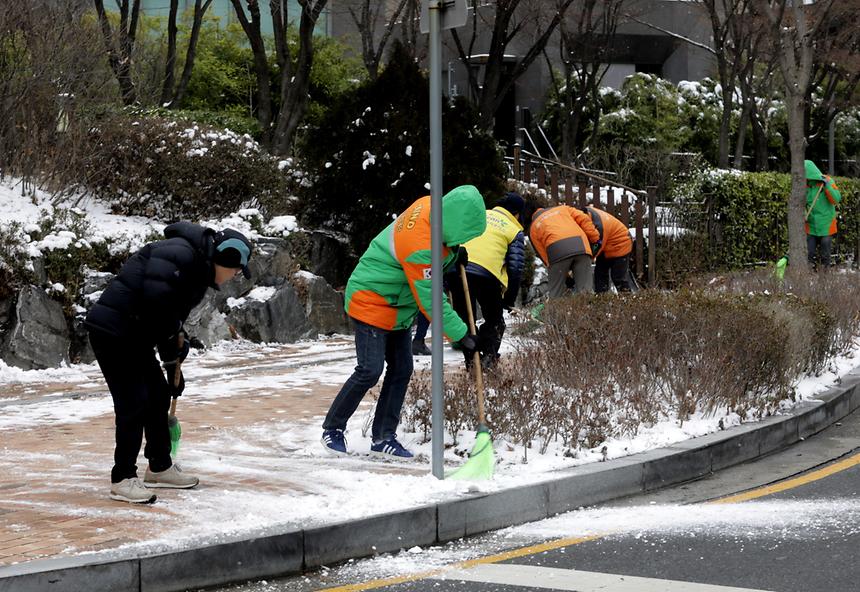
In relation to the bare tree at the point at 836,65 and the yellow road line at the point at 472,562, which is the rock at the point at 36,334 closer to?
the yellow road line at the point at 472,562

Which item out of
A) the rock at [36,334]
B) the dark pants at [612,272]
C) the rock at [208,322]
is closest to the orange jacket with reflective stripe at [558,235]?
the dark pants at [612,272]

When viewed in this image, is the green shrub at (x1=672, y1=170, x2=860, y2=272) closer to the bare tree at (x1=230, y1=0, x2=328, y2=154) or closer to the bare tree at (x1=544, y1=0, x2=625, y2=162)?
the bare tree at (x1=230, y1=0, x2=328, y2=154)

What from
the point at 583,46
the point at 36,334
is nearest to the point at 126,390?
the point at 36,334

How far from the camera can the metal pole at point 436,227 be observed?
6.39 m

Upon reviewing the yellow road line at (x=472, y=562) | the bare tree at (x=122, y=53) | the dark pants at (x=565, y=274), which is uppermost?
the bare tree at (x=122, y=53)

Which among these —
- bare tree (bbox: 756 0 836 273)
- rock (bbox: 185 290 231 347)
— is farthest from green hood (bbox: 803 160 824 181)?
rock (bbox: 185 290 231 347)

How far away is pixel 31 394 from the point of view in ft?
32.9

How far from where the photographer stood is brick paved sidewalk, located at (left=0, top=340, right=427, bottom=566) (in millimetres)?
5578

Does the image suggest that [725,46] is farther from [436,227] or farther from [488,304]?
[436,227]

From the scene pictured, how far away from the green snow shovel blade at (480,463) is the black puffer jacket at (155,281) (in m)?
1.64

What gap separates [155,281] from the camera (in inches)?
238

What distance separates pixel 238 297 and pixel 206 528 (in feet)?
25.5

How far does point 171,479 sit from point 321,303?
769 cm

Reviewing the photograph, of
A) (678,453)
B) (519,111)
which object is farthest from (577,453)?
(519,111)
